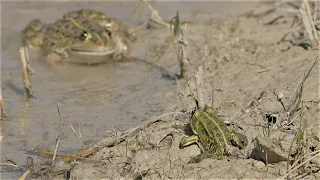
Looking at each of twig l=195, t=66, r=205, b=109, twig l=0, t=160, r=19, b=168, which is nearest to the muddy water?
twig l=0, t=160, r=19, b=168

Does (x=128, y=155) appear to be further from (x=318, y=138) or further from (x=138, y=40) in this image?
(x=138, y=40)

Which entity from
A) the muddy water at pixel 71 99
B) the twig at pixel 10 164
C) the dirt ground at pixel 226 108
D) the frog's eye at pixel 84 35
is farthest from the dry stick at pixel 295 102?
the frog's eye at pixel 84 35

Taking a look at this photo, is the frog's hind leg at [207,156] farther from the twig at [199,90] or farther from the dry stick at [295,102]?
the dry stick at [295,102]

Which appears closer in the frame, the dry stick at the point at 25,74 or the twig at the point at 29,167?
the twig at the point at 29,167

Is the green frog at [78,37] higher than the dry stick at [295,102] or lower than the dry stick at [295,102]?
lower

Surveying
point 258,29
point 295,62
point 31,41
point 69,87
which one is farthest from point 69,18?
point 295,62

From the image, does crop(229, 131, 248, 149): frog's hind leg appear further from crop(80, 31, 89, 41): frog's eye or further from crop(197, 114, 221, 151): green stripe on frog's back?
crop(80, 31, 89, 41): frog's eye

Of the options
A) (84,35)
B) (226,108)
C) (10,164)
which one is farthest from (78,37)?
(10,164)
